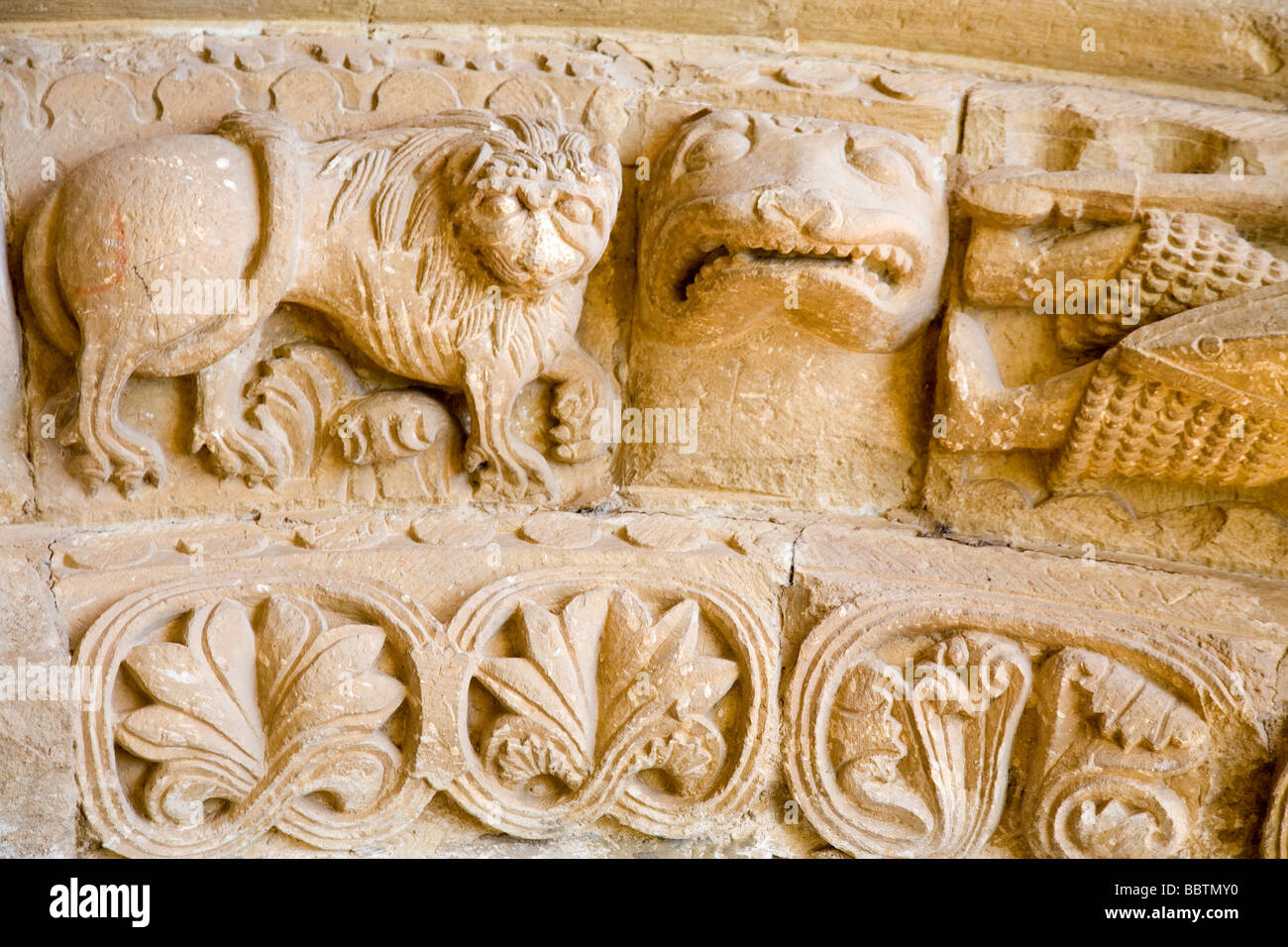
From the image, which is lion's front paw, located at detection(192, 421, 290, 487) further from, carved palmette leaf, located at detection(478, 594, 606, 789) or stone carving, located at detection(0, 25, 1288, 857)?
carved palmette leaf, located at detection(478, 594, 606, 789)

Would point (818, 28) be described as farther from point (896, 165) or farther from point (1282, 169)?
point (1282, 169)

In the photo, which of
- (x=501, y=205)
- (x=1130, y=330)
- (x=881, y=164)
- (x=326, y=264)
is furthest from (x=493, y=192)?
(x=1130, y=330)

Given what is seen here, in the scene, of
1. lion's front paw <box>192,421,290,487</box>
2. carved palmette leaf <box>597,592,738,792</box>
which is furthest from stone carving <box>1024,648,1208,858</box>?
lion's front paw <box>192,421,290,487</box>

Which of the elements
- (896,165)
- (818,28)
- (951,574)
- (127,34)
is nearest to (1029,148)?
(896,165)

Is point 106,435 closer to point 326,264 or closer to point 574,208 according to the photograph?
point 326,264

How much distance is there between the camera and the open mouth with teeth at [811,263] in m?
2.46

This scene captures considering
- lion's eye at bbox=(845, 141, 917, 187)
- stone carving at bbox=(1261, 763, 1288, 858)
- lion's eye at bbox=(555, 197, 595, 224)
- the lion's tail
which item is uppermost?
lion's eye at bbox=(845, 141, 917, 187)

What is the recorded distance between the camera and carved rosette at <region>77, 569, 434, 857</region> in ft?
7.53

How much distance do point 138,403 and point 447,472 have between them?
62 cm

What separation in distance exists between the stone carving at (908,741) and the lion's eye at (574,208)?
92 cm

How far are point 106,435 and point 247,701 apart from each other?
573mm

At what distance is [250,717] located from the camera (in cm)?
235

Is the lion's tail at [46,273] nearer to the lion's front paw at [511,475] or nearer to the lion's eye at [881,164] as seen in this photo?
the lion's front paw at [511,475]

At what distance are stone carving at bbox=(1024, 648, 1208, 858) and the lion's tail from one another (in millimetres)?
1960
